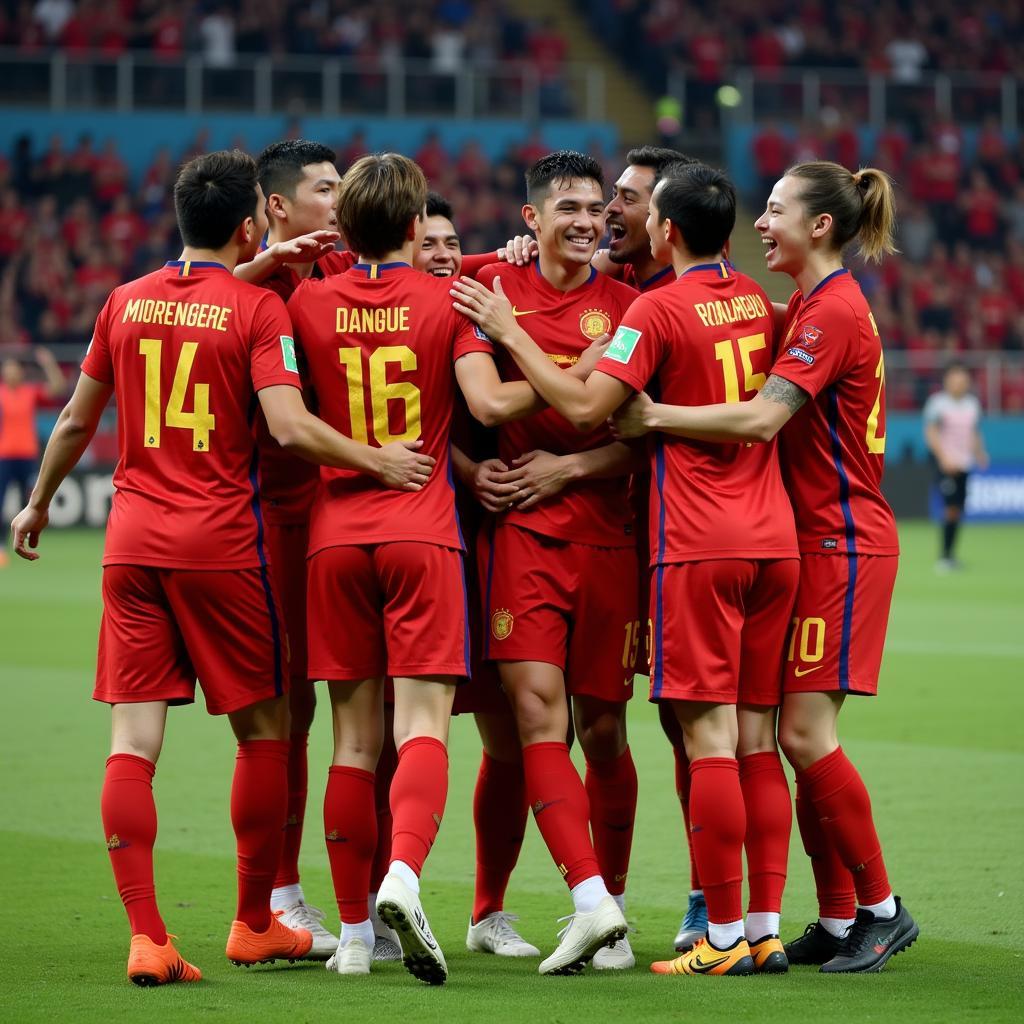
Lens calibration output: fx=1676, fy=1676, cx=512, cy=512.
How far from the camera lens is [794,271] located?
17.6 ft

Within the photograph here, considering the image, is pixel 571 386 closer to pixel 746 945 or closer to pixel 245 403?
pixel 245 403

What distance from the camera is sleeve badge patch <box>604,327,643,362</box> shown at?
499 cm

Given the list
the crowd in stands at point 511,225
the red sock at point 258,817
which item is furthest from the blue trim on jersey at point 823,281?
the crowd in stands at point 511,225

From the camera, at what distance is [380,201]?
16.6 feet

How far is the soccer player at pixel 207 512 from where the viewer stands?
16.4ft

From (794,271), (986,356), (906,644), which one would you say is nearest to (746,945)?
(794,271)

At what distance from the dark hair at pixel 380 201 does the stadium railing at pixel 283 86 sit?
73.7 ft

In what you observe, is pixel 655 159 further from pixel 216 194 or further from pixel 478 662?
pixel 478 662

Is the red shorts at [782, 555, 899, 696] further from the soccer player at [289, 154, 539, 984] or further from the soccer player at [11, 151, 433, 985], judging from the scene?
the soccer player at [11, 151, 433, 985]

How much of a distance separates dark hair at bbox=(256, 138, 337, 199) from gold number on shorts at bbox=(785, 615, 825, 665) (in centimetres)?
221

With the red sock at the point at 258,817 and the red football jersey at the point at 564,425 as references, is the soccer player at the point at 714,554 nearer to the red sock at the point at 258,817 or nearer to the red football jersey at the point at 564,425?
the red football jersey at the point at 564,425

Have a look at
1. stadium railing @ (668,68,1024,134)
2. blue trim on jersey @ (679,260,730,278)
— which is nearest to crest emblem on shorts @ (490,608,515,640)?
blue trim on jersey @ (679,260,730,278)

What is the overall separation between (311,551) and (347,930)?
115 centimetres

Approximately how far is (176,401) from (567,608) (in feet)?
4.44
